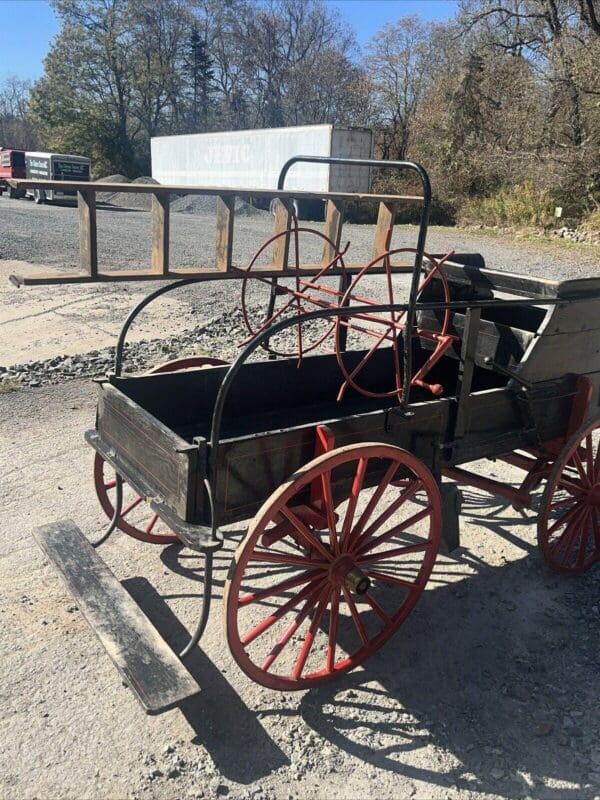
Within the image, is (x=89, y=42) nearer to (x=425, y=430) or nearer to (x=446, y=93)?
(x=446, y=93)

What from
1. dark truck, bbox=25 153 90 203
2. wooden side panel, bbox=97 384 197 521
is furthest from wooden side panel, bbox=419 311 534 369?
dark truck, bbox=25 153 90 203

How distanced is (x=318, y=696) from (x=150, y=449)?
1267mm

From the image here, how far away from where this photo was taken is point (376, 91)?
33.2m

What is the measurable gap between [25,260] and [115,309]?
531cm

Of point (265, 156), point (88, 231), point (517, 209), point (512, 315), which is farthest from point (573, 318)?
point (265, 156)

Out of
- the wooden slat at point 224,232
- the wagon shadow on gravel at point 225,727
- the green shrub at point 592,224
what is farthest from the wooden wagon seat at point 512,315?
the green shrub at point 592,224

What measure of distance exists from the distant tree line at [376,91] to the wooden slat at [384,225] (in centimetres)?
1794

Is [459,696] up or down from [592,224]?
down

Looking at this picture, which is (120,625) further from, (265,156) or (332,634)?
(265,156)

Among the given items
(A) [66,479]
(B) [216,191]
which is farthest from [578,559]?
(A) [66,479]

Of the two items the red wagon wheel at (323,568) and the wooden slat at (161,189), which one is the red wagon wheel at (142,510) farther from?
the wooden slat at (161,189)

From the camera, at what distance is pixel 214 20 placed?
155 feet

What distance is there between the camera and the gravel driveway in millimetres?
2484

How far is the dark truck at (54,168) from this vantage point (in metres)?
26.1
